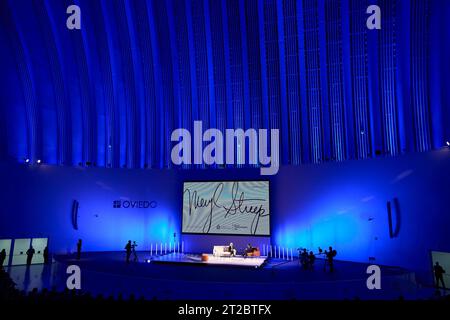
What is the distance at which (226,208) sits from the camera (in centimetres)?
1557

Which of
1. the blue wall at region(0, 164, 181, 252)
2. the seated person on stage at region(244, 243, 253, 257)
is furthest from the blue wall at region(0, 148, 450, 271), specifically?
the seated person on stage at region(244, 243, 253, 257)

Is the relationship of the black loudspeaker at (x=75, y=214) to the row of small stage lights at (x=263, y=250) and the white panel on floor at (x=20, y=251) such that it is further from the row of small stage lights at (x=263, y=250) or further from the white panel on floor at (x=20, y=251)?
the row of small stage lights at (x=263, y=250)

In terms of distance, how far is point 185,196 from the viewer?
53.2 feet

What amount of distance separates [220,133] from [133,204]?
565 centimetres

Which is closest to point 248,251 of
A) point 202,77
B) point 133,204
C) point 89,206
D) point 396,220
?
point 396,220

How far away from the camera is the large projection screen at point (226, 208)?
50.0ft

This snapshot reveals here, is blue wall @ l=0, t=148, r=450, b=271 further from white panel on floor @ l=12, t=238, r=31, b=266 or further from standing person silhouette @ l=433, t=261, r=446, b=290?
standing person silhouette @ l=433, t=261, r=446, b=290

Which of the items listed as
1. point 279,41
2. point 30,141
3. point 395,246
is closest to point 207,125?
point 279,41

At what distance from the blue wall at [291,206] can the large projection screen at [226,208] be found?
450 mm

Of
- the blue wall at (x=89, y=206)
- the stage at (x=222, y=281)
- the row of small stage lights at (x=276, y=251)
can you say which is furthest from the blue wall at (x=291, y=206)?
the stage at (x=222, y=281)

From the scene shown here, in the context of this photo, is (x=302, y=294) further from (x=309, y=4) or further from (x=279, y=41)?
(x=309, y=4)

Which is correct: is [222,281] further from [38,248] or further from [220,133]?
[38,248]

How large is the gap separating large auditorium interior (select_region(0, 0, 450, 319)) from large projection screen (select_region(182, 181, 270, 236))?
7cm

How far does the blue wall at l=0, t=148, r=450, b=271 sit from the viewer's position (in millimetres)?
11789
